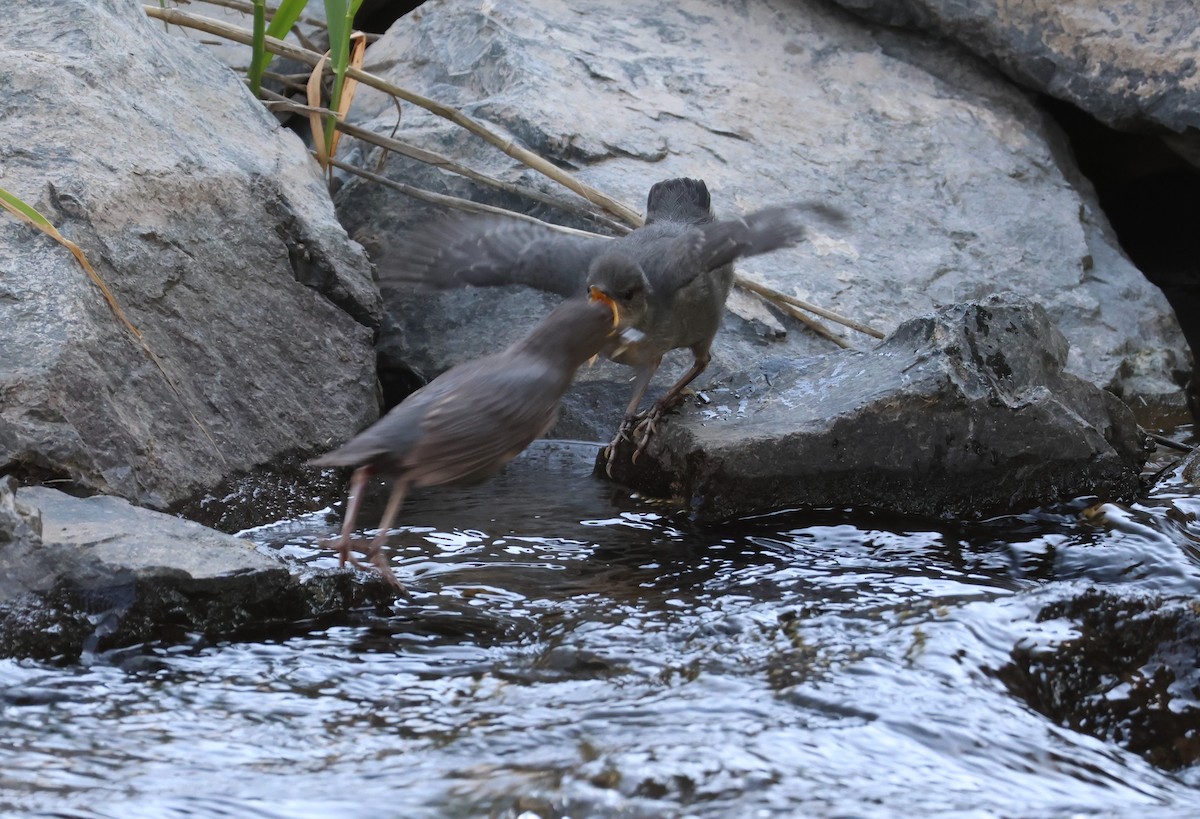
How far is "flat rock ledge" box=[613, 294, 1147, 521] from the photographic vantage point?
4.55 m

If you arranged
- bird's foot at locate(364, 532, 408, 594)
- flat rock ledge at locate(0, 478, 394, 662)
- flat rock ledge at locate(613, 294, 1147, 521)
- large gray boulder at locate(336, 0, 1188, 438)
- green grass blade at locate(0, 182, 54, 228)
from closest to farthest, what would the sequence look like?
flat rock ledge at locate(0, 478, 394, 662), bird's foot at locate(364, 532, 408, 594), green grass blade at locate(0, 182, 54, 228), flat rock ledge at locate(613, 294, 1147, 521), large gray boulder at locate(336, 0, 1188, 438)

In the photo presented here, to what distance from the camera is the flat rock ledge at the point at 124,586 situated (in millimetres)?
3244

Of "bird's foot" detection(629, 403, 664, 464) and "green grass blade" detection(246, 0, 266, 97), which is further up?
"green grass blade" detection(246, 0, 266, 97)

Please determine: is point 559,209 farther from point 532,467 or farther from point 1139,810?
point 1139,810

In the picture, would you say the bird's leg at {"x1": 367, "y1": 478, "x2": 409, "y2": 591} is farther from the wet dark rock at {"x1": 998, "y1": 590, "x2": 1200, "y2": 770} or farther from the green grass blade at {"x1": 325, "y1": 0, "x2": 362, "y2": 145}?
the green grass blade at {"x1": 325, "y1": 0, "x2": 362, "y2": 145}

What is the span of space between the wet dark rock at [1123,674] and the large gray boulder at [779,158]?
2913mm

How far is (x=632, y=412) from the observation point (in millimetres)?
5527

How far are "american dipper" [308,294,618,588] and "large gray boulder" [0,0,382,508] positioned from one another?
34.3 inches

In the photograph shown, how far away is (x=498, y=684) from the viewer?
313cm

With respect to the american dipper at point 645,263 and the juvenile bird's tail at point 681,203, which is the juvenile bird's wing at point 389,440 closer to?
the american dipper at point 645,263

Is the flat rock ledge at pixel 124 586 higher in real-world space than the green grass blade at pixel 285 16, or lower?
lower

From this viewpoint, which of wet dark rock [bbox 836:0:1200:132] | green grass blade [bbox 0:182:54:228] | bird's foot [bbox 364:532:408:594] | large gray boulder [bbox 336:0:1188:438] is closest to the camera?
bird's foot [bbox 364:532:408:594]

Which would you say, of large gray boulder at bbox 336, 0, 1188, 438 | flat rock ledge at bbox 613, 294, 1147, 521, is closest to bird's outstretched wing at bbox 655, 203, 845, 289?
flat rock ledge at bbox 613, 294, 1147, 521

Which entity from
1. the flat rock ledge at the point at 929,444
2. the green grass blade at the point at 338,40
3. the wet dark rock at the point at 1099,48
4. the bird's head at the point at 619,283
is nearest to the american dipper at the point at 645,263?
the bird's head at the point at 619,283
